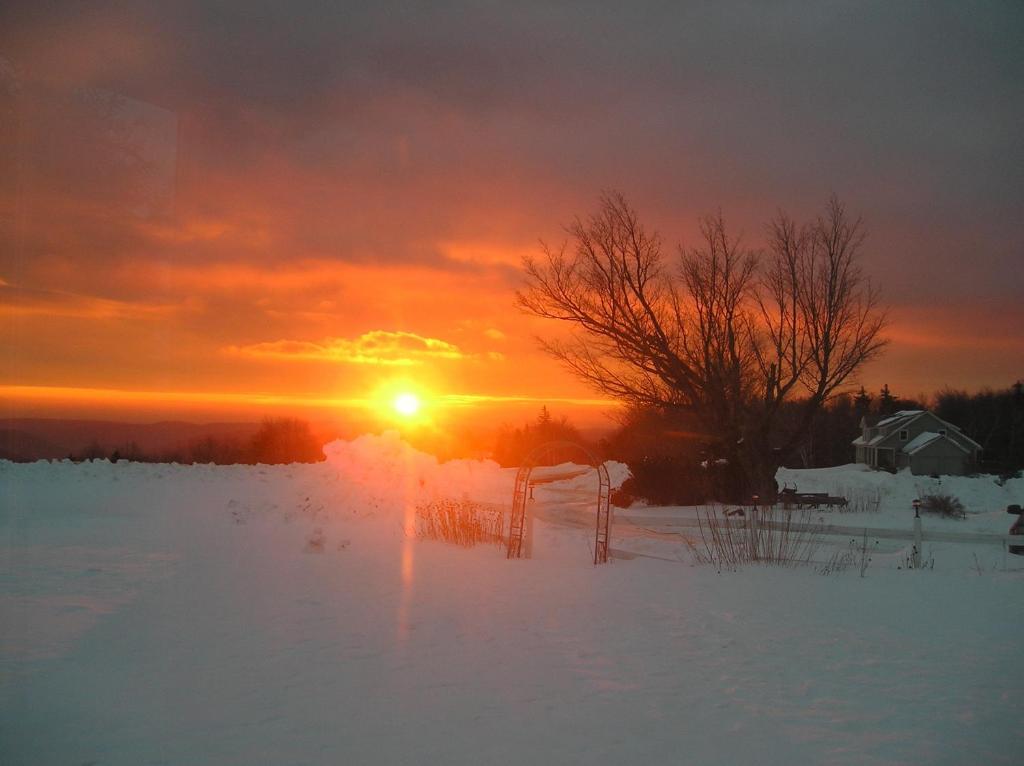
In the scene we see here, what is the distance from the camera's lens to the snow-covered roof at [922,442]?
39.2 m

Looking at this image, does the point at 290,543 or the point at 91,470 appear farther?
the point at 91,470

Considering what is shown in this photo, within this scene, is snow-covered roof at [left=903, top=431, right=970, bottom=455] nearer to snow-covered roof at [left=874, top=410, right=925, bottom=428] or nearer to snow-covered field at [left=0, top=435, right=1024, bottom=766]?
snow-covered roof at [left=874, top=410, right=925, bottom=428]

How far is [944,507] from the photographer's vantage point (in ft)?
66.2

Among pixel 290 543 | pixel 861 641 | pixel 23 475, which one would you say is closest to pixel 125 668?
pixel 861 641

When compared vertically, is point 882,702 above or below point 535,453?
below

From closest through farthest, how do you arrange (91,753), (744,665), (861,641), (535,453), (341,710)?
(91,753)
(341,710)
(744,665)
(861,641)
(535,453)

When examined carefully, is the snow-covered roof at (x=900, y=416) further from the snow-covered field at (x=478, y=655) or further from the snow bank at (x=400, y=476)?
the snow-covered field at (x=478, y=655)

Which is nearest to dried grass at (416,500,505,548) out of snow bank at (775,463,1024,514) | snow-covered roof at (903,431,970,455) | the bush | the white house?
the bush

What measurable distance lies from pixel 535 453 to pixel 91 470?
11310 millimetres

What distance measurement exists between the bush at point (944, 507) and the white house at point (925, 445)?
19197mm

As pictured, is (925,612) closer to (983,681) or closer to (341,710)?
(983,681)

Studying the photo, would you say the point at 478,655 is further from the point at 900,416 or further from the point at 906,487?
the point at 900,416

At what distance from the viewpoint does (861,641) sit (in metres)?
7.16

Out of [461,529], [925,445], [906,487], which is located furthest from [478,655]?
[925,445]
